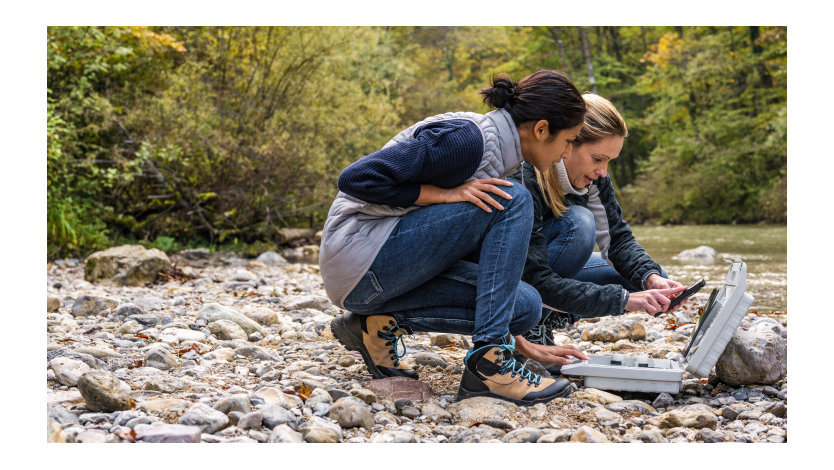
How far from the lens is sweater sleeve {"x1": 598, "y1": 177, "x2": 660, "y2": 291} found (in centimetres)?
269

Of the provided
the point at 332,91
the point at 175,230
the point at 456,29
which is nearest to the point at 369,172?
the point at 175,230

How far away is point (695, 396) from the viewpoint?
239cm

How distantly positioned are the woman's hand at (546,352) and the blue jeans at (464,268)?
0.84 ft

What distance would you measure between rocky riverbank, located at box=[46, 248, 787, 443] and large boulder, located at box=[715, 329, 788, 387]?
0.04m

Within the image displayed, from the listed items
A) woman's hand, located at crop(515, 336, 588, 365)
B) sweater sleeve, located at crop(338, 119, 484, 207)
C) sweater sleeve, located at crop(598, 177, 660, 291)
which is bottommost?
woman's hand, located at crop(515, 336, 588, 365)

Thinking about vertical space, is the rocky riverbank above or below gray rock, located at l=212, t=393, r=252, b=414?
below

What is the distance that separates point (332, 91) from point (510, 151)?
916cm

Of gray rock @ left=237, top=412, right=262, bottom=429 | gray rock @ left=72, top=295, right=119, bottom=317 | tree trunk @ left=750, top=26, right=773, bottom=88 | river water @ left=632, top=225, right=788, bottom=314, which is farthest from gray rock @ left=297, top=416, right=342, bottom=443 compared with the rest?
tree trunk @ left=750, top=26, right=773, bottom=88

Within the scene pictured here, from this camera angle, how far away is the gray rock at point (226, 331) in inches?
126

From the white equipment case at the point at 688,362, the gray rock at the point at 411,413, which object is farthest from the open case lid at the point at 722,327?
the gray rock at the point at 411,413

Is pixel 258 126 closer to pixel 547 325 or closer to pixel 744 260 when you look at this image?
pixel 744 260

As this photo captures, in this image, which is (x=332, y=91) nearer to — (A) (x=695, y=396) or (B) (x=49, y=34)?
(B) (x=49, y=34)

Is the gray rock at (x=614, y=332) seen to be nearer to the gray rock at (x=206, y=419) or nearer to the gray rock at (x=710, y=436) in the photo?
the gray rock at (x=710, y=436)

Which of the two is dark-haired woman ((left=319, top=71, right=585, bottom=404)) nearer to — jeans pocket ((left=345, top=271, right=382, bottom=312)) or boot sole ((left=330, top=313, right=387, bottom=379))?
jeans pocket ((left=345, top=271, right=382, bottom=312))
